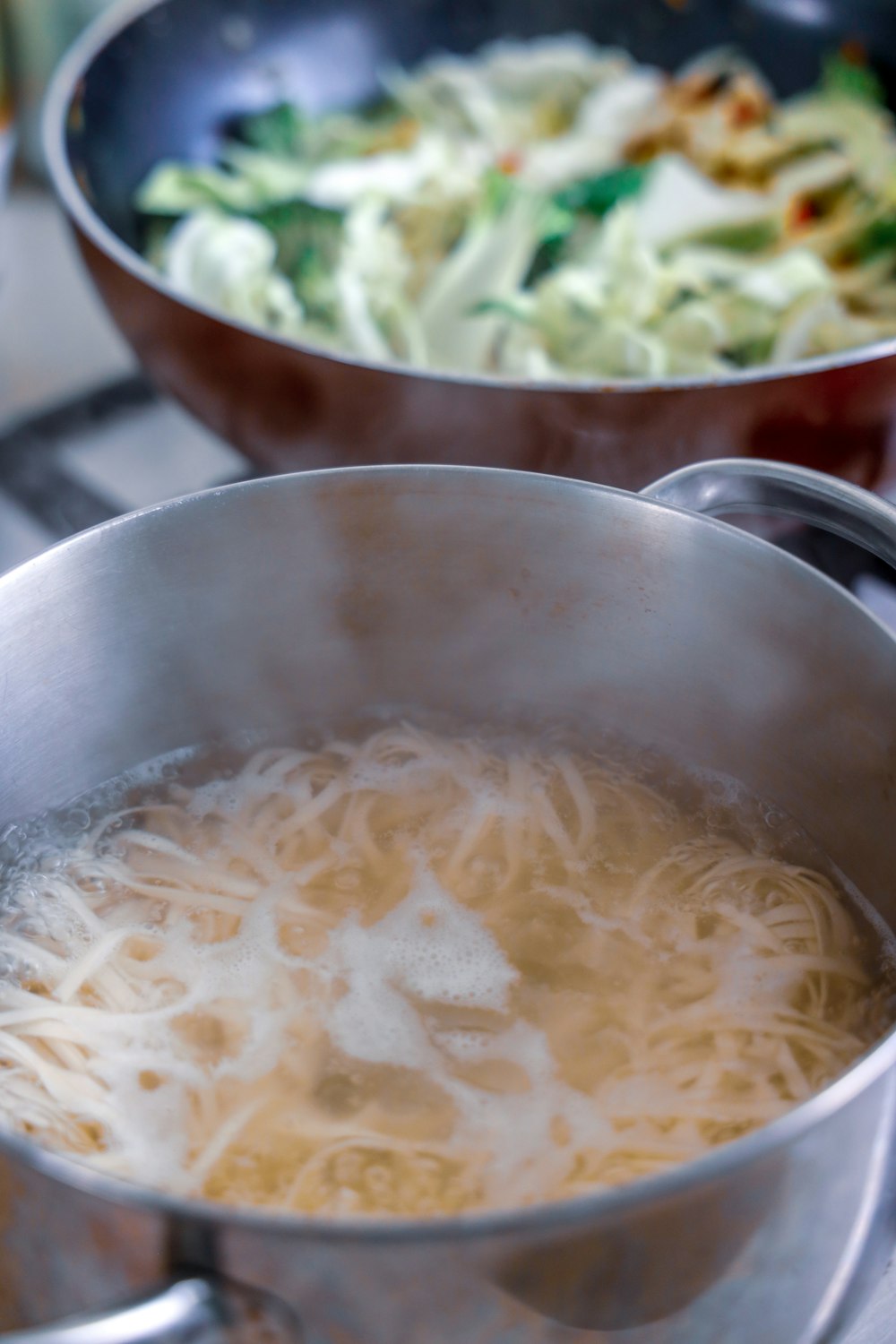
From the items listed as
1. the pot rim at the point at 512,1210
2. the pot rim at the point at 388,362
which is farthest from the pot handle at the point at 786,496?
the pot rim at the point at 512,1210

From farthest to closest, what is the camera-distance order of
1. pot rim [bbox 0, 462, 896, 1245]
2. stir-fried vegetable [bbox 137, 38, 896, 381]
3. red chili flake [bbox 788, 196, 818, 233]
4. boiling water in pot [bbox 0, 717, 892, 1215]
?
red chili flake [bbox 788, 196, 818, 233] → stir-fried vegetable [bbox 137, 38, 896, 381] → boiling water in pot [bbox 0, 717, 892, 1215] → pot rim [bbox 0, 462, 896, 1245]

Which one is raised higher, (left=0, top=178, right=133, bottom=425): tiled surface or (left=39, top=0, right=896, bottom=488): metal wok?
(left=39, top=0, right=896, bottom=488): metal wok

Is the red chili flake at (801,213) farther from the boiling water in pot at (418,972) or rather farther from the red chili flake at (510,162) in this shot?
the boiling water in pot at (418,972)

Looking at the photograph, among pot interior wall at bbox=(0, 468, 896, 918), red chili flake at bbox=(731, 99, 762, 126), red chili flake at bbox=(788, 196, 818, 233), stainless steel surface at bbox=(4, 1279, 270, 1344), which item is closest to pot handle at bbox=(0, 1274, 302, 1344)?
stainless steel surface at bbox=(4, 1279, 270, 1344)

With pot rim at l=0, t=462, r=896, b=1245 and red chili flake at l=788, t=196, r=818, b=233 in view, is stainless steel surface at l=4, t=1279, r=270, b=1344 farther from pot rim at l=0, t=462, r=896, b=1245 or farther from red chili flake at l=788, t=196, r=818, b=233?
red chili flake at l=788, t=196, r=818, b=233

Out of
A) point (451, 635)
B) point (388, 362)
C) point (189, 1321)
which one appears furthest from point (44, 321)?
point (189, 1321)

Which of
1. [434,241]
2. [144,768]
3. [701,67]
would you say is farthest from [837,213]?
[144,768]

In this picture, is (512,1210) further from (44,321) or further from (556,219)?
(44,321)
